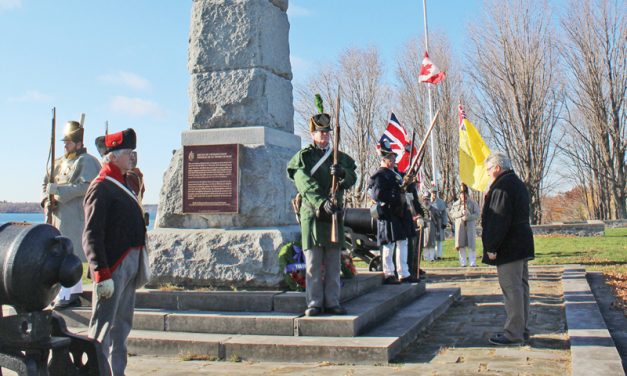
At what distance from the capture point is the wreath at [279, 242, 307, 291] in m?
6.31

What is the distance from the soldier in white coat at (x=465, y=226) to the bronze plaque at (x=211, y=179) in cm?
779

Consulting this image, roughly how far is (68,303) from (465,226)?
9253 millimetres

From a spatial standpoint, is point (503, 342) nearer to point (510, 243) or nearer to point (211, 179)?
point (510, 243)

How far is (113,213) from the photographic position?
4121mm

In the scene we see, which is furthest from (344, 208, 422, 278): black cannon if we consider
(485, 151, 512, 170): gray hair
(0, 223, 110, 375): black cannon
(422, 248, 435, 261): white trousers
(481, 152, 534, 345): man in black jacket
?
(0, 223, 110, 375): black cannon

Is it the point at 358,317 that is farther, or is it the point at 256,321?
the point at 256,321

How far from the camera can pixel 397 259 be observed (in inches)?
338

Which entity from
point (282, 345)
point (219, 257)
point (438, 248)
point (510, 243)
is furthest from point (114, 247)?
point (438, 248)

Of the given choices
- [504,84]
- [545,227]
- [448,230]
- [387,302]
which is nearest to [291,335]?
[387,302]

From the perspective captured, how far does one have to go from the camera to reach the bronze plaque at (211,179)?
6.77 metres

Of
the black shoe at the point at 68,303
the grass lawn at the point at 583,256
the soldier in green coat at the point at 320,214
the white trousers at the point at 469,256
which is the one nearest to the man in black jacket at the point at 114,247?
the soldier in green coat at the point at 320,214

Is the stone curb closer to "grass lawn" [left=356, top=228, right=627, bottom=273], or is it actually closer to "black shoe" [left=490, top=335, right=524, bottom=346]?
"black shoe" [left=490, top=335, right=524, bottom=346]

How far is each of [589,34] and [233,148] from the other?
98.1ft

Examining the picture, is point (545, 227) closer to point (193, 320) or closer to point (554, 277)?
point (554, 277)
